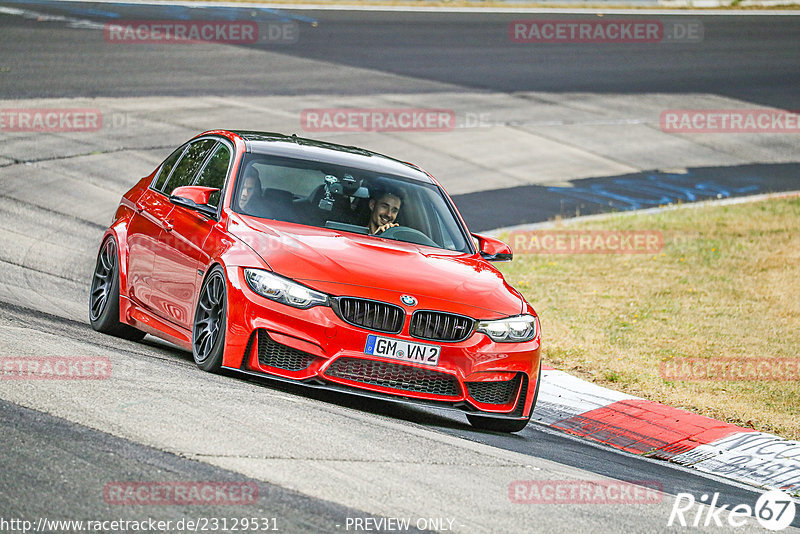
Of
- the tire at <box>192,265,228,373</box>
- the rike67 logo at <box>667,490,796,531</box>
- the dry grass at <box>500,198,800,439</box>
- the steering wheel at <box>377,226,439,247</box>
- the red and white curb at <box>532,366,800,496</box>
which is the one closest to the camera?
the rike67 logo at <box>667,490,796,531</box>

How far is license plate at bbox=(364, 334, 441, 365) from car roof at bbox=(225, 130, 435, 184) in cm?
202

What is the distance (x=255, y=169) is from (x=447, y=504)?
3.85 m

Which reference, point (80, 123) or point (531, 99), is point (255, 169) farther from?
point (531, 99)

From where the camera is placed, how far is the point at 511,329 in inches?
303

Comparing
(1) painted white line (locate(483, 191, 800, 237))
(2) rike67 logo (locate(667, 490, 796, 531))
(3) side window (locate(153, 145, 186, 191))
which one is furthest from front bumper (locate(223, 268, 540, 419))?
(1) painted white line (locate(483, 191, 800, 237))

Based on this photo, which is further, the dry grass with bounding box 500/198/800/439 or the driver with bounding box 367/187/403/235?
the dry grass with bounding box 500/198/800/439

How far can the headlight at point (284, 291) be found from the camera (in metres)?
7.26

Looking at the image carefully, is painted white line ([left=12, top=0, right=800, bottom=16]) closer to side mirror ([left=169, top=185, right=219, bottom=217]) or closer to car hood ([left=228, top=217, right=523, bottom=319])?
side mirror ([left=169, top=185, right=219, bottom=217])

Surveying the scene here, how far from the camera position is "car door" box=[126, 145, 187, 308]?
8898 mm

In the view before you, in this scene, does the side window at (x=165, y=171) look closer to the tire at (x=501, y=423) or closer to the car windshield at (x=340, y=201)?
the car windshield at (x=340, y=201)

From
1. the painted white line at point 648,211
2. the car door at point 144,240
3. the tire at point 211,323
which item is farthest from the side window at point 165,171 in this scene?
the painted white line at point 648,211

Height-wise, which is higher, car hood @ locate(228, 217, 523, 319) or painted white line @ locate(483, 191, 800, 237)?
car hood @ locate(228, 217, 523, 319)

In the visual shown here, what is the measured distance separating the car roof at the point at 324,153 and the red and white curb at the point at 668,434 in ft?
6.72

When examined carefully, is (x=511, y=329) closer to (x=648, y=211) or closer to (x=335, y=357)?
(x=335, y=357)
